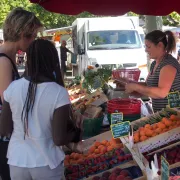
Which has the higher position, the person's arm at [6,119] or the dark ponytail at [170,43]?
the dark ponytail at [170,43]

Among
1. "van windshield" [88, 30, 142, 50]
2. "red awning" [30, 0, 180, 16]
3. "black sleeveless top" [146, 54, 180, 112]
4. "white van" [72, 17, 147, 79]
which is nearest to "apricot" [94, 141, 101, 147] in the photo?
"black sleeveless top" [146, 54, 180, 112]

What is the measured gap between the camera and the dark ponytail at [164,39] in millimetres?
3627

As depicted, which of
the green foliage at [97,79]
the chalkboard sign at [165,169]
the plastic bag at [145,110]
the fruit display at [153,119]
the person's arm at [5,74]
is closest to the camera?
the chalkboard sign at [165,169]

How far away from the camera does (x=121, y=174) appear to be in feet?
8.11

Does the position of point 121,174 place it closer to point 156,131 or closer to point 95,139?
point 156,131

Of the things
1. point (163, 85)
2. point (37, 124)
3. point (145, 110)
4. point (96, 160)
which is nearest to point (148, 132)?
point (96, 160)

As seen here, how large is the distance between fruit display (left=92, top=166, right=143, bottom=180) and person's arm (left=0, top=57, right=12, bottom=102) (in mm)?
904

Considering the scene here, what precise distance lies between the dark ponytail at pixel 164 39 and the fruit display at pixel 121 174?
5.05 ft

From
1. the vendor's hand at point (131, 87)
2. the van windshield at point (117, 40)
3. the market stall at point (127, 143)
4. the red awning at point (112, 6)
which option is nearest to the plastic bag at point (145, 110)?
the market stall at point (127, 143)

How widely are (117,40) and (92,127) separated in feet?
29.3

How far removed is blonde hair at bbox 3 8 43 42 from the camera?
2.46m

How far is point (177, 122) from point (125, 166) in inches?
26.5

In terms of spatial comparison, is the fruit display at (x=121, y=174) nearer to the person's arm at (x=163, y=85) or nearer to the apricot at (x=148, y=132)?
the apricot at (x=148, y=132)

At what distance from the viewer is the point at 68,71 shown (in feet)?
61.6
